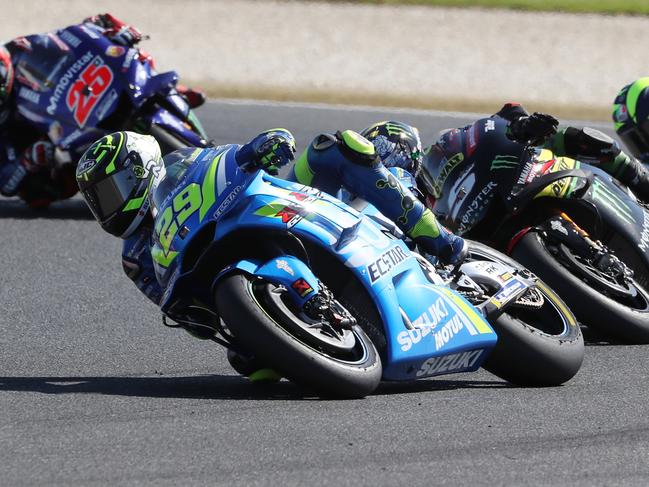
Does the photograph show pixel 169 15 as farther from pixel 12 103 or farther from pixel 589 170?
pixel 589 170

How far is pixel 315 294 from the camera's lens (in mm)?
5566

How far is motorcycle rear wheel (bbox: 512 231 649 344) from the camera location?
694cm

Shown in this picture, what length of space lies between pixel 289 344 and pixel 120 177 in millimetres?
1228

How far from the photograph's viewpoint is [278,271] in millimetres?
5574

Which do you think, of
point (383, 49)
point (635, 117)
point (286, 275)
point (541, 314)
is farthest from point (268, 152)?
point (383, 49)

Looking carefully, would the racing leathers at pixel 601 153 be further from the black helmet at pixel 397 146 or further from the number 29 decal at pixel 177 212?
the number 29 decal at pixel 177 212

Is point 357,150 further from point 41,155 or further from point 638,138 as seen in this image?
point 41,155

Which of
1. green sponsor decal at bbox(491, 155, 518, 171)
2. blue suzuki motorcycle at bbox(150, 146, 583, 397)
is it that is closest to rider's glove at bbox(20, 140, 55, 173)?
green sponsor decal at bbox(491, 155, 518, 171)

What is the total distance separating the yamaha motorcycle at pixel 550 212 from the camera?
715cm

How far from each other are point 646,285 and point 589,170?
0.69 metres

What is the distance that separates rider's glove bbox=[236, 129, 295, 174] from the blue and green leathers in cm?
38

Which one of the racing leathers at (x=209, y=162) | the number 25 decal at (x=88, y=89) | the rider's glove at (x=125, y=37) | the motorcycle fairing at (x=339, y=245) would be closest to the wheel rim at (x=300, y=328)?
the motorcycle fairing at (x=339, y=245)

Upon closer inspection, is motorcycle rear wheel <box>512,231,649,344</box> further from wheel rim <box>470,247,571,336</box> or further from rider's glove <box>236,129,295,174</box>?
rider's glove <box>236,129,295,174</box>

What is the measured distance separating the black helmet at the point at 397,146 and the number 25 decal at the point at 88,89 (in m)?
4.48
